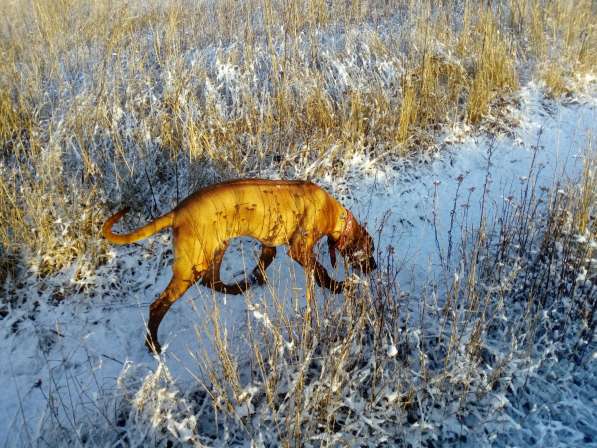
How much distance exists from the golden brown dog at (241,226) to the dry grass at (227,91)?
110 cm

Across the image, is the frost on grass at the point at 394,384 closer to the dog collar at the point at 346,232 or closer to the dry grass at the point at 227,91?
the dog collar at the point at 346,232

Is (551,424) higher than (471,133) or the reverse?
the reverse

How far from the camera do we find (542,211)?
358 cm

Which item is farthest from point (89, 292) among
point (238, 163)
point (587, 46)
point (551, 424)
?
point (587, 46)

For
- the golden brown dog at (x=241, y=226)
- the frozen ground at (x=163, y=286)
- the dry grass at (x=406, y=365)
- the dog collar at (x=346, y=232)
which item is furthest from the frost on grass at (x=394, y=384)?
the dog collar at (x=346, y=232)

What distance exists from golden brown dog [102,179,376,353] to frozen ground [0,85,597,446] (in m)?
0.21

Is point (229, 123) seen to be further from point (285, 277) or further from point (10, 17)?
point (10, 17)

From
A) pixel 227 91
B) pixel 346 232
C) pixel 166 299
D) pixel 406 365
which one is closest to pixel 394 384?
pixel 406 365

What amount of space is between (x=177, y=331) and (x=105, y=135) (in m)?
2.21

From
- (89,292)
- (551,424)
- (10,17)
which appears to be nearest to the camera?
(551,424)

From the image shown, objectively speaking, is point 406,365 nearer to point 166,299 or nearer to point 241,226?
point 241,226

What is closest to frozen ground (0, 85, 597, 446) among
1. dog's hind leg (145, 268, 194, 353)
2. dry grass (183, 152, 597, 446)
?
dog's hind leg (145, 268, 194, 353)

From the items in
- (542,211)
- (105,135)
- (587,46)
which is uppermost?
(587,46)

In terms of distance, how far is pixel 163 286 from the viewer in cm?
327
